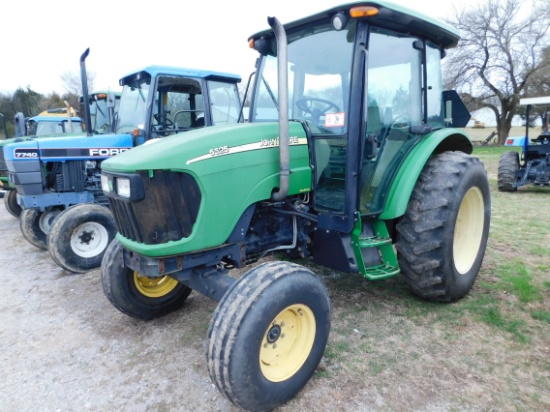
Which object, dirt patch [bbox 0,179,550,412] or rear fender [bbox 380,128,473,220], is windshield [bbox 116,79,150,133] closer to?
dirt patch [bbox 0,179,550,412]

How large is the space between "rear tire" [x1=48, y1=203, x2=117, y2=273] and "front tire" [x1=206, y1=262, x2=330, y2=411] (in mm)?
3093

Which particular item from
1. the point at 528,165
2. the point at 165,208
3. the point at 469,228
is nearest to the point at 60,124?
the point at 165,208

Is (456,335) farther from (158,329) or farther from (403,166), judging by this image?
(158,329)

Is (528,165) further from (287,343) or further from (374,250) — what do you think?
(287,343)

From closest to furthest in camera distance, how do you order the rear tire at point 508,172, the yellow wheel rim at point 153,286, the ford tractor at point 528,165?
the yellow wheel rim at point 153,286
the ford tractor at point 528,165
the rear tire at point 508,172

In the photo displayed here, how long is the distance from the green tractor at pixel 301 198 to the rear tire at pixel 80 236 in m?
1.74

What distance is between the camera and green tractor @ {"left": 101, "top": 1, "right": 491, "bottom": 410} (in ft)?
7.42

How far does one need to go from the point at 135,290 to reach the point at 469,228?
2.96 metres

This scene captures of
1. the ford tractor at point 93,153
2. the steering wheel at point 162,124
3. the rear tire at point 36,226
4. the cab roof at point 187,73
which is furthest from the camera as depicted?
the rear tire at point 36,226

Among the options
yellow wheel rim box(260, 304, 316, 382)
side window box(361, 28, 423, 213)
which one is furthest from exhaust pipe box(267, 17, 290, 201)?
yellow wheel rim box(260, 304, 316, 382)

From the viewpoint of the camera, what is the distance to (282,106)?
2.40m

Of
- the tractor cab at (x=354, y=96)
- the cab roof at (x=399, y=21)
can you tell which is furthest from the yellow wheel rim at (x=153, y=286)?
the cab roof at (x=399, y=21)

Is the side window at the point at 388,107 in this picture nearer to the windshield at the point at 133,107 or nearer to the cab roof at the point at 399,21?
the cab roof at the point at 399,21

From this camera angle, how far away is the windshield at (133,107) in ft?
17.4
